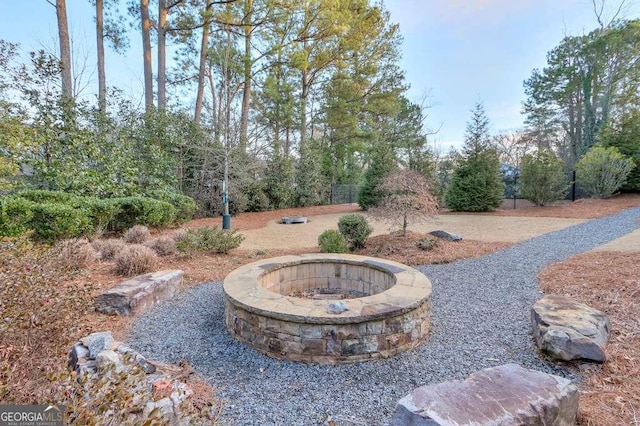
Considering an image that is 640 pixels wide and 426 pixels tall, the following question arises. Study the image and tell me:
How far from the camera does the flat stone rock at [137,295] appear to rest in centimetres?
332

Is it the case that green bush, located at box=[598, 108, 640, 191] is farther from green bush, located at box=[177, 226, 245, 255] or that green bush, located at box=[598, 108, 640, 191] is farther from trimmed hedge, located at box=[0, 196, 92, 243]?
trimmed hedge, located at box=[0, 196, 92, 243]

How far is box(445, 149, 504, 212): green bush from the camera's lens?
12570mm

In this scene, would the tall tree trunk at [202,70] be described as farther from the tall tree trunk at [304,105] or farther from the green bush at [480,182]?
the green bush at [480,182]

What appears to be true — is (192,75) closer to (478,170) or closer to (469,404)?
(478,170)

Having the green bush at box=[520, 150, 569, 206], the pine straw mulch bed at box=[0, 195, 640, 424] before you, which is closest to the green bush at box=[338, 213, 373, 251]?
the pine straw mulch bed at box=[0, 195, 640, 424]

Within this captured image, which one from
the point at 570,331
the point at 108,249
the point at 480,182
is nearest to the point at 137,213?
the point at 108,249

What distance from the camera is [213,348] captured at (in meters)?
2.72

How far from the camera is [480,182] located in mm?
12594

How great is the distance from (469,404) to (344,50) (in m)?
15.6

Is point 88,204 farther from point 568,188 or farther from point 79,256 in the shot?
point 568,188

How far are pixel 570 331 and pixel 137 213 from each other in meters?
8.28

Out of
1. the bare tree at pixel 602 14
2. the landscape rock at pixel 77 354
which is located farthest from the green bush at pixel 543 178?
the landscape rock at pixel 77 354

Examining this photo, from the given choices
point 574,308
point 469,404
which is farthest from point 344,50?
point 469,404

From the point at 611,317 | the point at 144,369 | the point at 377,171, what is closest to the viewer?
the point at 144,369
